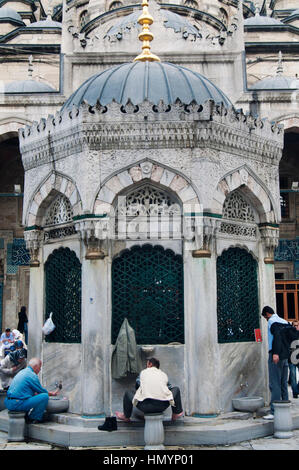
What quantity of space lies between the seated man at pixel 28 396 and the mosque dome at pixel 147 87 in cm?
340

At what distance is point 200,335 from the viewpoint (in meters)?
6.39

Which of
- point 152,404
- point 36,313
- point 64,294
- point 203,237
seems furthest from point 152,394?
point 36,313

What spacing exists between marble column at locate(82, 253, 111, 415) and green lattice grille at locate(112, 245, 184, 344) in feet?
0.44

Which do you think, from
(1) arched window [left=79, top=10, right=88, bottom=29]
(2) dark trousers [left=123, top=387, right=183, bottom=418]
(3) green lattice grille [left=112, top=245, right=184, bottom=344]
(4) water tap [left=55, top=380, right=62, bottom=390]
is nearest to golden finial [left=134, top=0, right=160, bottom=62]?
(3) green lattice grille [left=112, top=245, right=184, bottom=344]

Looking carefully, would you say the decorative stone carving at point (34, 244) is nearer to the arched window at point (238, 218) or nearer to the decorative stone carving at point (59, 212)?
the decorative stone carving at point (59, 212)

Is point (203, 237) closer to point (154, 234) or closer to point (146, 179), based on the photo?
point (154, 234)

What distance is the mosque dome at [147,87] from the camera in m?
7.16

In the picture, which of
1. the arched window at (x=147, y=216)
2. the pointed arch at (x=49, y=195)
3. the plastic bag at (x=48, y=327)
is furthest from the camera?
the plastic bag at (x=48, y=327)

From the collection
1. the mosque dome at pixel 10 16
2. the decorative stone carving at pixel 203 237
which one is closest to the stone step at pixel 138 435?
the decorative stone carving at pixel 203 237

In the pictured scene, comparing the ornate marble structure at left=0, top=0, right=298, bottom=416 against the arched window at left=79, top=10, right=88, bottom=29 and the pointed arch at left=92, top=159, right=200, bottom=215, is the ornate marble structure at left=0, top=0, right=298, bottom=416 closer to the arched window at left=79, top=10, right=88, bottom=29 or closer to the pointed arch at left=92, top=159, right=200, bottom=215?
the pointed arch at left=92, top=159, right=200, bottom=215

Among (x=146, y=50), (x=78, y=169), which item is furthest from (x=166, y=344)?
(x=146, y=50)

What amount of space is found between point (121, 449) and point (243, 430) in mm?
1317

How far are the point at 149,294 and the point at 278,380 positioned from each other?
1.79m

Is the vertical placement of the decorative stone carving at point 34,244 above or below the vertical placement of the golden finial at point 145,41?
Result: below
